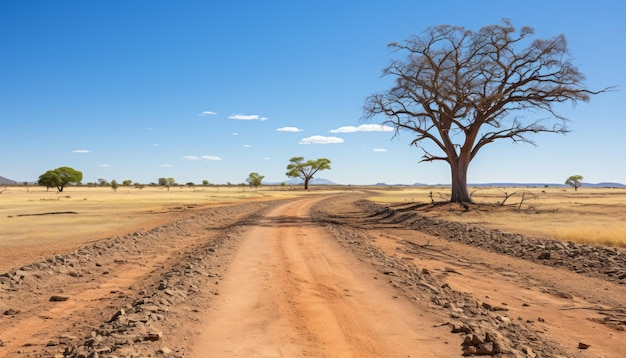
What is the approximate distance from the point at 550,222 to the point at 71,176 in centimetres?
10846

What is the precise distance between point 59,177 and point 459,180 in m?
97.3

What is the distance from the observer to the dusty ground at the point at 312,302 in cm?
545

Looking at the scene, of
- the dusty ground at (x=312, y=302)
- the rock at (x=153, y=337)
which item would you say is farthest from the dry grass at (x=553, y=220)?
the rock at (x=153, y=337)

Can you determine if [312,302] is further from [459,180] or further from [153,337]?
[459,180]

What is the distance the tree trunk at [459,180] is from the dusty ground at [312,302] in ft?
60.4

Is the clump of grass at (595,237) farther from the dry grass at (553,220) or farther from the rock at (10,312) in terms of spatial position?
the rock at (10,312)

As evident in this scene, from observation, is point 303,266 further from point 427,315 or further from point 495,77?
point 495,77

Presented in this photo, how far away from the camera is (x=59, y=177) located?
97.4 m

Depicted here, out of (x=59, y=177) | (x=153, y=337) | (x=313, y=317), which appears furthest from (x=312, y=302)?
(x=59, y=177)

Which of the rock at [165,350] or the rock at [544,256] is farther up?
the rock at [165,350]

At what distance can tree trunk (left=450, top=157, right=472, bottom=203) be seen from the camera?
32.7 metres

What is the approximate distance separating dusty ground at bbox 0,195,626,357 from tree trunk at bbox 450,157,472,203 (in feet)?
60.4

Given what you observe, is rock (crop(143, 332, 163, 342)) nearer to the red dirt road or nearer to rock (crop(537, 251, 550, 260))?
the red dirt road

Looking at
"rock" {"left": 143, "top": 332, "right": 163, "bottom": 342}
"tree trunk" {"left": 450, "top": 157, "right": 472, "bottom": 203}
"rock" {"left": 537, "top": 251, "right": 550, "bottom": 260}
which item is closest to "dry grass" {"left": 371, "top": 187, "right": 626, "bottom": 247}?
"tree trunk" {"left": 450, "top": 157, "right": 472, "bottom": 203}
